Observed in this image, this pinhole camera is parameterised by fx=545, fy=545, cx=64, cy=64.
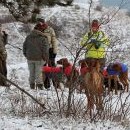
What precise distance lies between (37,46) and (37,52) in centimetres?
12

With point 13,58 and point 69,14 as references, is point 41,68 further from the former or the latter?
point 69,14

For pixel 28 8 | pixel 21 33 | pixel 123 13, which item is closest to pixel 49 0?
pixel 28 8

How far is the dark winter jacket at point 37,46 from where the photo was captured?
10.5m

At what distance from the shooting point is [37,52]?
10.5 metres

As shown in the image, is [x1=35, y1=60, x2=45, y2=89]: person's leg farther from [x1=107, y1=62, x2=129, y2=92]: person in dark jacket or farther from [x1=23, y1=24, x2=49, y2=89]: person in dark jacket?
[x1=107, y1=62, x2=129, y2=92]: person in dark jacket

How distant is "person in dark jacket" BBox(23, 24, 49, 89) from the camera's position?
10.5 meters

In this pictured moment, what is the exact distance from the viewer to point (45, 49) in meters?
10.4

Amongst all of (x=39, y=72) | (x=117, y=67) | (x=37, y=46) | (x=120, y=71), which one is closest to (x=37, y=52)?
(x=37, y=46)

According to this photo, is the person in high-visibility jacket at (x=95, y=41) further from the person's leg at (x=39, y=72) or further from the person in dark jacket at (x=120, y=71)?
the person in dark jacket at (x=120, y=71)

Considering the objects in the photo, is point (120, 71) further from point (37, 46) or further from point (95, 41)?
point (95, 41)

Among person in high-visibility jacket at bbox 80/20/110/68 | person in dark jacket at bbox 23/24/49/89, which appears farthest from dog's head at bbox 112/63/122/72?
person in high-visibility jacket at bbox 80/20/110/68

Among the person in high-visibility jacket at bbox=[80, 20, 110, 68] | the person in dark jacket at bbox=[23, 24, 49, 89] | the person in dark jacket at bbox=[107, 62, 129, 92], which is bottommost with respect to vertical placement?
the person in dark jacket at bbox=[107, 62, 129, 92]

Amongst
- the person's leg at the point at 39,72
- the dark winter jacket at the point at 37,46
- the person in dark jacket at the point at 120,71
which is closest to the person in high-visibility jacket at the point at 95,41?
the dark winter jacket at the point at 37,46

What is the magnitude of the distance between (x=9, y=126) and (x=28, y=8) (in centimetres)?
339
